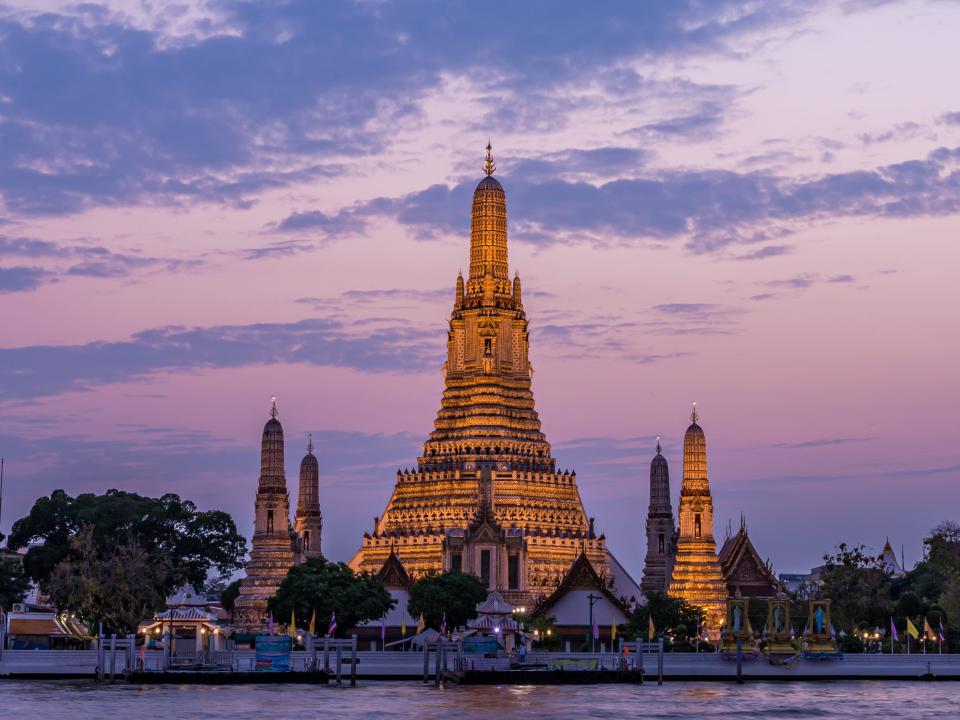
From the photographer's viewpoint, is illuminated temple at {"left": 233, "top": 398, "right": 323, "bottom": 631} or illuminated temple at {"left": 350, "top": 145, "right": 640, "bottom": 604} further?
illuminated temple at {"left": 350, "top": 145, "right": 640, "bottom": 604}

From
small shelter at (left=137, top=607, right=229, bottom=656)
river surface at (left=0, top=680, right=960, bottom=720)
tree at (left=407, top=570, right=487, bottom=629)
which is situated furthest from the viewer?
tree at (left=407, top=570, right=487, bottom=629)

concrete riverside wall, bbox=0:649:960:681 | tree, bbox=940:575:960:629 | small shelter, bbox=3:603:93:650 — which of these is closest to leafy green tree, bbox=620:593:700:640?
tree, bbox=940:575:960:629

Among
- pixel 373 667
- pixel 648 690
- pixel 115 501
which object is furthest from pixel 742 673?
pixel 115 501

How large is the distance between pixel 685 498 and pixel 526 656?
1496 inches

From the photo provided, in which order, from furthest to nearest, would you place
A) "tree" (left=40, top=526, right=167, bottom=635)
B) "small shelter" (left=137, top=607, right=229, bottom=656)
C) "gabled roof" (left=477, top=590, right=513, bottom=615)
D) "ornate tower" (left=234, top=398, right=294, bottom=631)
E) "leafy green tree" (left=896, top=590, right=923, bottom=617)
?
"leafy green tree" (left=896, top=590, right=923, bottom=617) → "ornate tower" (left=234, top=398, right=294, bottom=631) → "tree" (left=40, top=526, right=167, bottom=635) → "gabled roof" (left=477, top=590, right=513, bottom=615) → "small shelter" (left=137, top=607, right=229, bottom=656)

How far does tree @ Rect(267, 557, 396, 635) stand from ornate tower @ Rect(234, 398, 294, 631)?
12.6 metres

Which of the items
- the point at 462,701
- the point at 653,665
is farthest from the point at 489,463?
the point at 462,701

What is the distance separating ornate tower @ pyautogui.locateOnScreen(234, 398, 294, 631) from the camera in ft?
408

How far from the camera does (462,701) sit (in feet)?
262

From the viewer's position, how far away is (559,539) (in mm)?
132875

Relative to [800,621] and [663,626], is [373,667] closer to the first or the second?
[663,626]

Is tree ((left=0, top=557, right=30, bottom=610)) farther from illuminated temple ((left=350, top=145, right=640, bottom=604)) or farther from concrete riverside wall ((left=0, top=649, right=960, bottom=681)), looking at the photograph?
concrete riverside wall ((left=0, top=649, right=960, bottom=681))

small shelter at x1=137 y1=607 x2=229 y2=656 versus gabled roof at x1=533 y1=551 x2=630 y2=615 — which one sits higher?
gabled roof at x1=533 y1=551 x2=630 y2=615

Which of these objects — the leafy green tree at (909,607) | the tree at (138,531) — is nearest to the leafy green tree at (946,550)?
the leafy green tree at (909,607)
